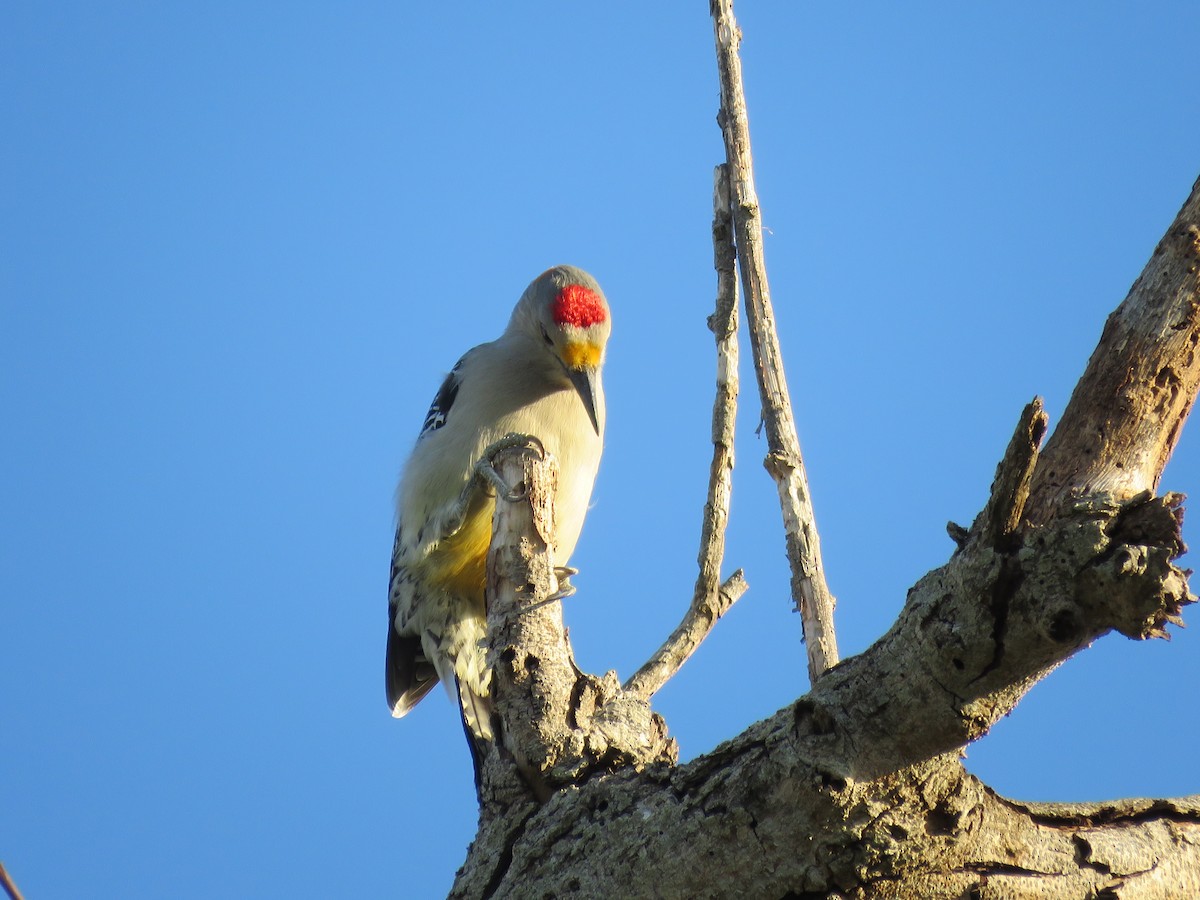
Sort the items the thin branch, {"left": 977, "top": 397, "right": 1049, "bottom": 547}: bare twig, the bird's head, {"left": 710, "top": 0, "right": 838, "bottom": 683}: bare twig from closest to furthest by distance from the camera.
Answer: {"left": 977, "top": 397, "right": 1049, "bottom": 547}: bare twig → {"left": 710, "top": 0, "right": 838, "bottom": 683}: bare twig → the thin branch → the bird's head

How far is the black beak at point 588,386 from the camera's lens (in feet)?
20.3

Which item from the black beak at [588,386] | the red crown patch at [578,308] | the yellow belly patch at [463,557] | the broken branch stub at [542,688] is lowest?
the broken branch stub at [542,688]

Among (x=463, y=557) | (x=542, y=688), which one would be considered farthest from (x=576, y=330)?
A: (x=542, y=688)

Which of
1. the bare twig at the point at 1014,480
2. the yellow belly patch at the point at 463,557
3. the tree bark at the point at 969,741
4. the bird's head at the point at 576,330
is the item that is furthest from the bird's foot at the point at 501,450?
the bare twig at the point at 1014,480

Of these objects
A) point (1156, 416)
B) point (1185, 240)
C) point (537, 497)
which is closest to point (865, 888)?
point (1156, 416)

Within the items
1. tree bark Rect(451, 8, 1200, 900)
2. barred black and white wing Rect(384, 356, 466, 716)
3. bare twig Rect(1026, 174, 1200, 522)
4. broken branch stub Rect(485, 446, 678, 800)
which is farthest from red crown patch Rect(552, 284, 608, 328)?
bare twig Rect(1026, 174, 1200, 522)

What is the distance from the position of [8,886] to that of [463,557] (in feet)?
13.3

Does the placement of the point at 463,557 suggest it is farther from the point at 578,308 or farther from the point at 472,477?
the point at 578,308

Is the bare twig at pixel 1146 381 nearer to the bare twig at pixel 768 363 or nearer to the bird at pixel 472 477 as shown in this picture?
the bare twig at pixel 768 363

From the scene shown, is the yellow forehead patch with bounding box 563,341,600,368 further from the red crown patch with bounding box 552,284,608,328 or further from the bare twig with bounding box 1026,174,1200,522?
Answer: the bare twig with bounding box 1026,174,1200,522

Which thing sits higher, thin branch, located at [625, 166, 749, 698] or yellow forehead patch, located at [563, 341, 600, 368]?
yellow forehead patch, located at [563, 341, 600, 368]

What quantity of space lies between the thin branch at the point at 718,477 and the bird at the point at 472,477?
1182 millimetres

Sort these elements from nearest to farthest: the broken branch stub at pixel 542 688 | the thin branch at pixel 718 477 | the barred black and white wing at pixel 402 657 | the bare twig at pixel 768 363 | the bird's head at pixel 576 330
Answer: the broken branch stub at pixel 542 688
the bare twig at pixel 768 363
the thin branch at pixel 718 477
the barred black and white wing at pixel 402 657
the bird's head at pixel 576 330

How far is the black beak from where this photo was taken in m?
6.20
